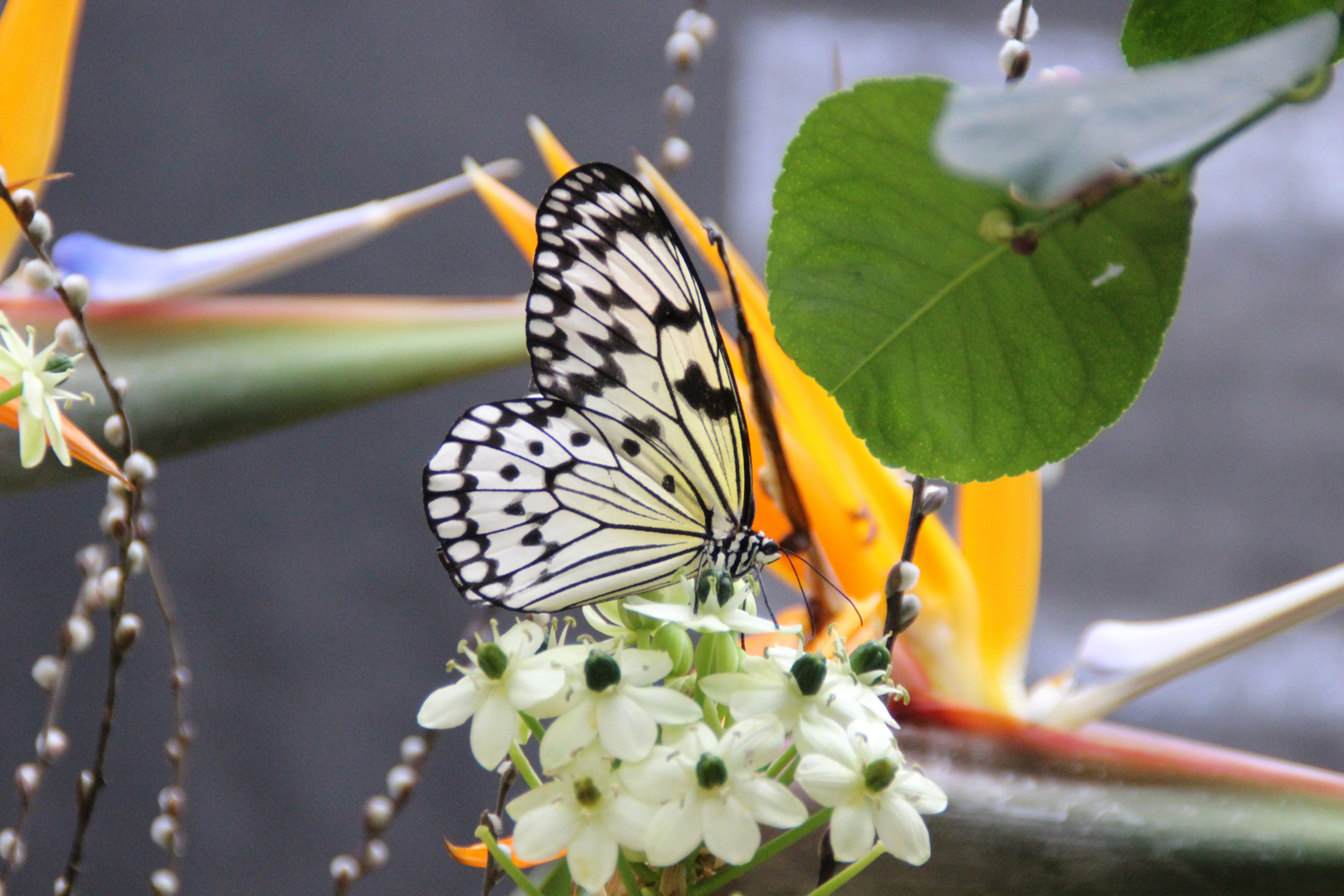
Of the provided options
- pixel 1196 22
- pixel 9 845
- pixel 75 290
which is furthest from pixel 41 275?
pixel 1196 22

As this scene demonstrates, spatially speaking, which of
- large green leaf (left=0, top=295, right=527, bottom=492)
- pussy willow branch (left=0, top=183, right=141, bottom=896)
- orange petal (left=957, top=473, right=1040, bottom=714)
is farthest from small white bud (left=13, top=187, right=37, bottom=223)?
orange petal (left=957, top=473, right=1040, bottom=714)

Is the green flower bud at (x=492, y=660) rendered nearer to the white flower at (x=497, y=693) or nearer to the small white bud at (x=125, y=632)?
the white flower at (x=497, y=693)

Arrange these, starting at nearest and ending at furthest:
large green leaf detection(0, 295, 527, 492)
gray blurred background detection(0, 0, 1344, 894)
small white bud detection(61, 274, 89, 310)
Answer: small white bud detection(61, 274, 89, 310), large green leaf detection(0, 295, 527, 492), gray blurred background detection(0, 0, 1344, 894)

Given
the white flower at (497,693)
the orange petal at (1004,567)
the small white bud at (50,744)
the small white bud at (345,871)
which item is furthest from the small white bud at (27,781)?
the orange petal at (1004,567)

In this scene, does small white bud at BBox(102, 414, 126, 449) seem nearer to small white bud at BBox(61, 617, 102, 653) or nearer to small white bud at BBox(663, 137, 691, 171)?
small white bud at BBox(61, 617, 102, 653)

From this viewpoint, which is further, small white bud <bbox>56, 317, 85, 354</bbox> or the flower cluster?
small white bud <bbox>56, 317, 85, 354</bbox>

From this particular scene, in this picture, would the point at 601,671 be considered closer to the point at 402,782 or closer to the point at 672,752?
the point at 672,752
